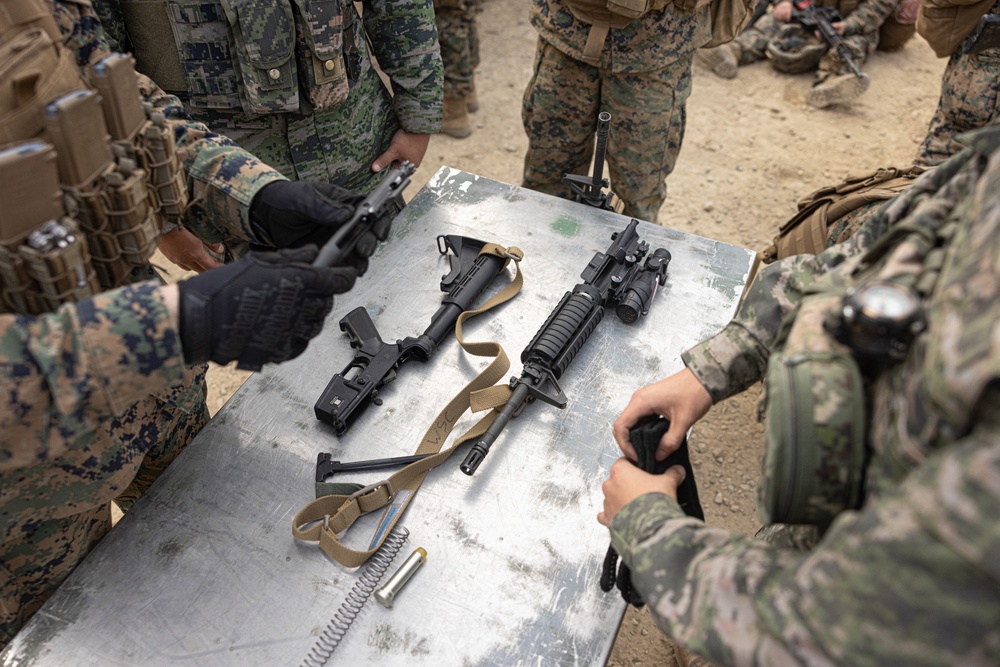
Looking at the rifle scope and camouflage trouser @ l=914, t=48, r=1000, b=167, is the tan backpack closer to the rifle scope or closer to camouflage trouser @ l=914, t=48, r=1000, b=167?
camouflage trouser @ l=914, t=48, r=1000, b=167

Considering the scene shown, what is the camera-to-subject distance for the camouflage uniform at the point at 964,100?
3.20 meters

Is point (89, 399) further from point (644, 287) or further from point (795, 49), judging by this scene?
point (795, 49)

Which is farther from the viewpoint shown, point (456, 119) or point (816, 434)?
point (456, 119)

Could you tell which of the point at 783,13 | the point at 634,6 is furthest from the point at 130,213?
the point at 783,13

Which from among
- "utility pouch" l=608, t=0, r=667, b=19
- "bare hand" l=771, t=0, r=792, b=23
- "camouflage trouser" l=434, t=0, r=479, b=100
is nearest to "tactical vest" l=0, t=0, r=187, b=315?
"utility pouch" l=608, t=0, r=667, b=19

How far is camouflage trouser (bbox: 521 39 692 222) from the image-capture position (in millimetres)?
3107

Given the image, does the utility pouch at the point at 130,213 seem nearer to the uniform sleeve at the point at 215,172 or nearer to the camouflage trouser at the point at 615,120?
the uniform sleeve at the point at 215,172

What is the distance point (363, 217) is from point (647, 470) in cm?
92

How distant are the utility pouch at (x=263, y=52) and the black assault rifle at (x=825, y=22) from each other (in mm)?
5309

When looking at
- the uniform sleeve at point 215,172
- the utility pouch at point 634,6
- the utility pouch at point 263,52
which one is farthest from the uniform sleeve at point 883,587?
the utility pouch at point 634,6

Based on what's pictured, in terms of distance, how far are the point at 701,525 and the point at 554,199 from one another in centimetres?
163

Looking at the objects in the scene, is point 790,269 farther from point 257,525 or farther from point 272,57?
point 272,57

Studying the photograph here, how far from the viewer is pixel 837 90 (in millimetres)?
5785

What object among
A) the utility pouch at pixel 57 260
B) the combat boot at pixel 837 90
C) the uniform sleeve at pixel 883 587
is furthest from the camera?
the combat boot at pixel 837 90
